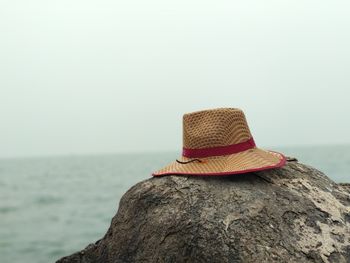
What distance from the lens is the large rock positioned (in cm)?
268

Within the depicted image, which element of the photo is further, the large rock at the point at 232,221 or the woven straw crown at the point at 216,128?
the woven straw crown at the point at 216,128

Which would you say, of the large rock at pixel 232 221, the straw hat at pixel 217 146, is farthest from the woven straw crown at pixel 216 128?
the large rock at pixel 232 221

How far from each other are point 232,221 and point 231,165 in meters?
0.41

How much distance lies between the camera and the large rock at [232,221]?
105 inches

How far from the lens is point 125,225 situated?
3.07 m

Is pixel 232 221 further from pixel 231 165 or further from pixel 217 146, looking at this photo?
pixel 217 146

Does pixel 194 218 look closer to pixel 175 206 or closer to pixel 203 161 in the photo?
pixel 175 206

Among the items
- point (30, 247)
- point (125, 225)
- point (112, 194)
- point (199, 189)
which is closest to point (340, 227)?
point (199, 189)

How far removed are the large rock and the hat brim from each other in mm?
48

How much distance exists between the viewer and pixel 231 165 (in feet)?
10.0

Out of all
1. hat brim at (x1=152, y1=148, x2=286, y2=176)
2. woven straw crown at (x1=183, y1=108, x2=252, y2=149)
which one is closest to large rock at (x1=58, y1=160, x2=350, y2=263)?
hat brim at (x1=152, y1=148, x2=286, y2=176)

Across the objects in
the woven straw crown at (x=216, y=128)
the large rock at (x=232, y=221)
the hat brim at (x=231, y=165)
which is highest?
the woven straw crown at (x=216, y=128)

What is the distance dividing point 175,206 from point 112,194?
2274cm

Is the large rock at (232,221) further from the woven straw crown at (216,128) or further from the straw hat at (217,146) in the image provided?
the woven straw crown at (216,128)
